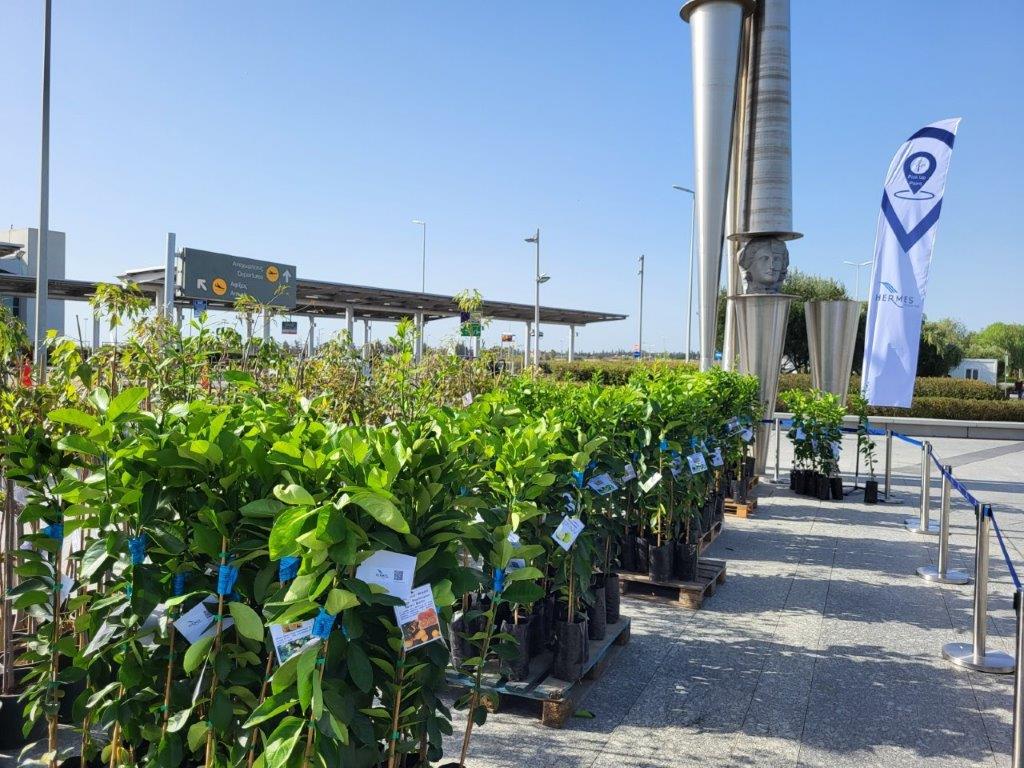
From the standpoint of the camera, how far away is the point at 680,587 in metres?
5.59

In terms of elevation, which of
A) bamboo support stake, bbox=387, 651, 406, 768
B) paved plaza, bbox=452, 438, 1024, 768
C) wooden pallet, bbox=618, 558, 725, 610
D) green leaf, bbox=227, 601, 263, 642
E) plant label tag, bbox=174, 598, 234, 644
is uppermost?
green leaf, bbox=227, 601, 263, 642

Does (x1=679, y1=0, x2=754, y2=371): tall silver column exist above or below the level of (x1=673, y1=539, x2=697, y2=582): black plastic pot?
above

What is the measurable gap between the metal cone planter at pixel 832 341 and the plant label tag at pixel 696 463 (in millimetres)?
7531

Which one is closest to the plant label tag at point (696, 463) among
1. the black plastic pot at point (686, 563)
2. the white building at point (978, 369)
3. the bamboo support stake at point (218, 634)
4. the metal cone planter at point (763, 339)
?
the black plastic pot at point (686, 563)

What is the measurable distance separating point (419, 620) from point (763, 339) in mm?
11157

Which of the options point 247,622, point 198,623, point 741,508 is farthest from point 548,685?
point 741,508


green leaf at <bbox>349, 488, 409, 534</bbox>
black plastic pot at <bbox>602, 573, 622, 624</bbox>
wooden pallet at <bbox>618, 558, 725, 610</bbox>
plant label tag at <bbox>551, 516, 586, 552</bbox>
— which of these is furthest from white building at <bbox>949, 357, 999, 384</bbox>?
green leaf at <bbox>349, 488, 409, 534</bbox>

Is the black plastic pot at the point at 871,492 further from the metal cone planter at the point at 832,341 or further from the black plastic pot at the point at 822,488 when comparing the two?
the metal cone planter at the point at 832,341

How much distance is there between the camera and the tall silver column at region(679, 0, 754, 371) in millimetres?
Result: 12008

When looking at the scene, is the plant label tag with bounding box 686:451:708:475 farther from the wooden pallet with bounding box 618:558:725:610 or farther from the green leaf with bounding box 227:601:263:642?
the green leaf with bounding box 227:601:263:642

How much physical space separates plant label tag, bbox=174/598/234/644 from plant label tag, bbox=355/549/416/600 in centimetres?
44

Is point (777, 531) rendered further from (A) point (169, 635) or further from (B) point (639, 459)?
(A) point (169, 635)

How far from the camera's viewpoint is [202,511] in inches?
72.5

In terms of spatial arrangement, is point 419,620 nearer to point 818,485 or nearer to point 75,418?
point 75,418
